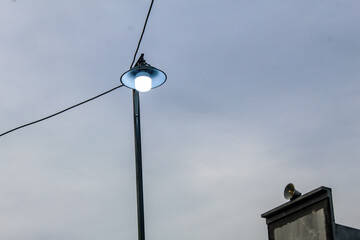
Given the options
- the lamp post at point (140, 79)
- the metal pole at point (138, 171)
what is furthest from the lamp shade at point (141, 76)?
the metal pole at point (138, 171)

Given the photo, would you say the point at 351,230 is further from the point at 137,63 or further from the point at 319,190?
the point at 137,63

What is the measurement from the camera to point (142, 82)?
8.34m

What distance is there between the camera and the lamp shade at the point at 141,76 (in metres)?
8.31

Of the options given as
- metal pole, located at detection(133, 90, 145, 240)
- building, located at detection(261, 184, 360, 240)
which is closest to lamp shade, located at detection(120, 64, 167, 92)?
metal pole, located at detection(133, 90, 145, 240)

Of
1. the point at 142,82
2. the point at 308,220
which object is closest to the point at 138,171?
the point at 142,82

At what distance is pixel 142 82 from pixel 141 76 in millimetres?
102

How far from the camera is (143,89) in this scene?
8.34m

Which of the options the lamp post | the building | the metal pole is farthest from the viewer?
the building

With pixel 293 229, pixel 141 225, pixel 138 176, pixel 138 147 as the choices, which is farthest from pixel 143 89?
pixel 293 229

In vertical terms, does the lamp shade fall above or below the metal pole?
above

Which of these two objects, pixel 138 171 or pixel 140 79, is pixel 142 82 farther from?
pixel 138 171

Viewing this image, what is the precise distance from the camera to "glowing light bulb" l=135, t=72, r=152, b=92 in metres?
8.33

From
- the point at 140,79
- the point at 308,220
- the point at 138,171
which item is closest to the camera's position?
the point at 138,171

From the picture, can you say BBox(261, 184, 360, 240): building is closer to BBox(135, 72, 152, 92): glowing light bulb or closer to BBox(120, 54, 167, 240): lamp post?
BBox(120, 54, 167, 240): lamp post
